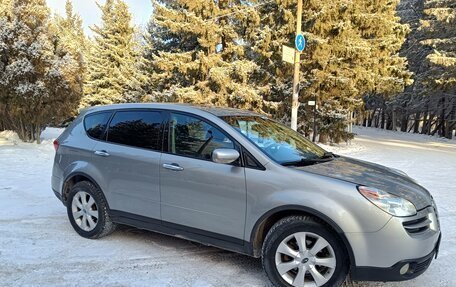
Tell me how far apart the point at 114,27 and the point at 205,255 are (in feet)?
87.2

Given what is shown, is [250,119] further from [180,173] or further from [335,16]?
[335,16]

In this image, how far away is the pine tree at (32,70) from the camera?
478 inches

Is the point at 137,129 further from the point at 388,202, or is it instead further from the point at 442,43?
the point at 442,43

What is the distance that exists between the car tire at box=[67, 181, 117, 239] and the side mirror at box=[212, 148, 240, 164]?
5.61 feet

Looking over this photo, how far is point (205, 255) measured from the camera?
441cm

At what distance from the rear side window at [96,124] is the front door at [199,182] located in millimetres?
1014

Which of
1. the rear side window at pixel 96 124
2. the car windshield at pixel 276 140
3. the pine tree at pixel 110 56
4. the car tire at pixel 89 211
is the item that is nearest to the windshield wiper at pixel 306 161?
the car windshield at pixel 276 140

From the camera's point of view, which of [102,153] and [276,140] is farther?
[102,153]

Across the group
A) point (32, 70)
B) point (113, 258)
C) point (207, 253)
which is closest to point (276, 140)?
point (207, 253)

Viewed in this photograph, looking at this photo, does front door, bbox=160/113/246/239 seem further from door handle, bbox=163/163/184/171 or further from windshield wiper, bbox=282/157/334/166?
windshield wiper, bbox=282/157/334/166

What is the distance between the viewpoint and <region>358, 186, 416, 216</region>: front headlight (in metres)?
3.25

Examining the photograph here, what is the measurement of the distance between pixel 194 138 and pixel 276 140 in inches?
33.7

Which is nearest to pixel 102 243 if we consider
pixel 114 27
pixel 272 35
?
pixel 272 35

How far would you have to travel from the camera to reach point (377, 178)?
367cm
